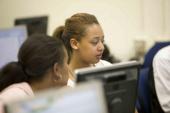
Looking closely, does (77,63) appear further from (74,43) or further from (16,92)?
(16,92)

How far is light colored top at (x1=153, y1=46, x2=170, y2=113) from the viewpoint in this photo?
2.46 meters

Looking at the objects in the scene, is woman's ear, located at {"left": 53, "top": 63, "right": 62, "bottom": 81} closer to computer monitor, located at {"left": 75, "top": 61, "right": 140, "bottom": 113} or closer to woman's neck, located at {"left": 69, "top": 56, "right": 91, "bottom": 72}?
computer monitor, located at {"left": 75, "top": 61, "right": 140, "bottom": 113}

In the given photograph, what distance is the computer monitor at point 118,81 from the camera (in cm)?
137

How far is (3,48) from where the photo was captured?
110 inches

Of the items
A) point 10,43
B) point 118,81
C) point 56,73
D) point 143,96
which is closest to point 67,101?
point 118,81

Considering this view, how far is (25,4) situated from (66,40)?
8.40ft

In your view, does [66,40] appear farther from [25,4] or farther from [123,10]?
[25,4]

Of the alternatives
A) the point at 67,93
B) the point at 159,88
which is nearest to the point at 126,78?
the point at 67,93

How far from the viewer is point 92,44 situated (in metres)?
2.03

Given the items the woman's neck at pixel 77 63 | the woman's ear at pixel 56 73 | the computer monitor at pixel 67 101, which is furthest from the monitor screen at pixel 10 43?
the computer monitor at pixel 67 101

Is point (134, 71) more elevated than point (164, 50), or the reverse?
point (134, 71)

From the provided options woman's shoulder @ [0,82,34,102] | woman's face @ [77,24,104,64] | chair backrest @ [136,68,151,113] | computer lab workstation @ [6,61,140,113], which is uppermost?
computer lab workstation @ [6,61,140,113]

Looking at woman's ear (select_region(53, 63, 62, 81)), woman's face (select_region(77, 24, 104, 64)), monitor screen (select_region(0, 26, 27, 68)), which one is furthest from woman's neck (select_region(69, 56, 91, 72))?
monitor screen (select_region(0, 26, 27, 68))

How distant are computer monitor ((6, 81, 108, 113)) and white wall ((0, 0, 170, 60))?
293 cm
